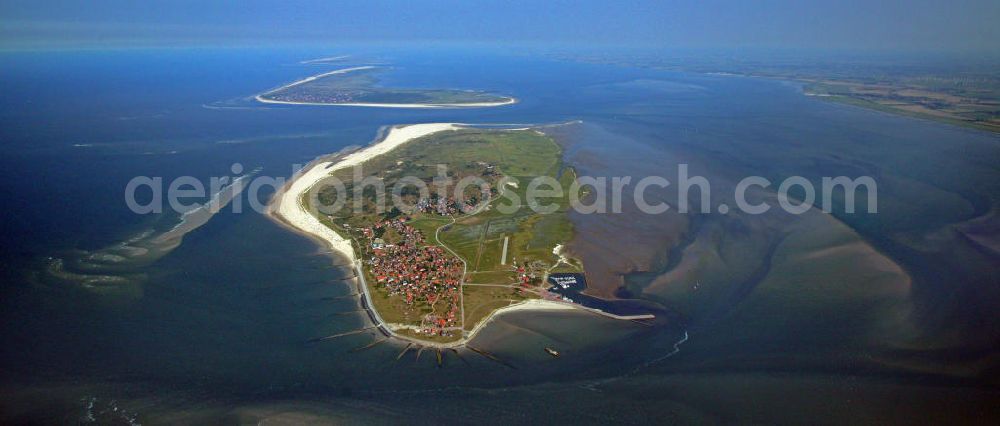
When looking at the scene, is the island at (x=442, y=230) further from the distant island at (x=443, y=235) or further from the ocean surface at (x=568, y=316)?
the ocean surface at (x=568, y=316)

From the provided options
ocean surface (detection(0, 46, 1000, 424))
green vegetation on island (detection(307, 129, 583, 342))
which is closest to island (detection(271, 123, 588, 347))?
green vegetation on island (detection(307, 129, 583, 342))

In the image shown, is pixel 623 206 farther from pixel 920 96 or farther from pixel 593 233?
pixel 920 96

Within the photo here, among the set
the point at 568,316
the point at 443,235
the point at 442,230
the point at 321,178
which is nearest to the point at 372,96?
the point at 321,178

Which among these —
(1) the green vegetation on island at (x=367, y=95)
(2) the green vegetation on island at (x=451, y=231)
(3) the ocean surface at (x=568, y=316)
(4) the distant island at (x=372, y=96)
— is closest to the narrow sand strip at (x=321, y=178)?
(2) the green vegetation on island at (x=451, y=231)

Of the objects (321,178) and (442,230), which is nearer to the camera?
(442,230)

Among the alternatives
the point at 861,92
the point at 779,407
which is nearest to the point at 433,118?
the point at 779,407

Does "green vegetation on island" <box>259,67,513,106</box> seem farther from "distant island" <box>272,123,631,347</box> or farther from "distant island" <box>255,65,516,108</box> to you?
"distant island" <box>272,123,631,347</box>

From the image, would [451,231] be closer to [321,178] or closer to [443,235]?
[443,235]
